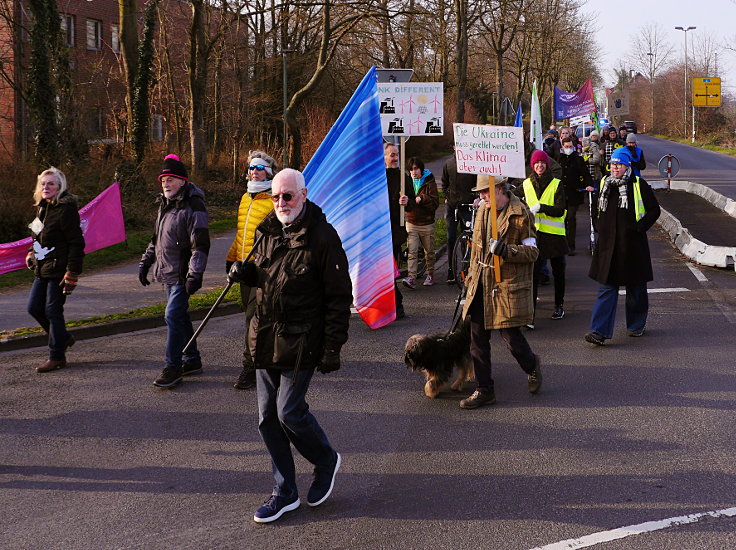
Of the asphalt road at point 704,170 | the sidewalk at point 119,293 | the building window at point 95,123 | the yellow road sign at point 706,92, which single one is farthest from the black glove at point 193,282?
the yellow road sign at point 706,92

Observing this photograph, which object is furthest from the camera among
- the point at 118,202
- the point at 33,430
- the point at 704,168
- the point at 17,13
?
the point at 704,168

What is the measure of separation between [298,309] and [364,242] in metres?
2.54

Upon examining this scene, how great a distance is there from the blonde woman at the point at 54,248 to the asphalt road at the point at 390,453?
0.68m

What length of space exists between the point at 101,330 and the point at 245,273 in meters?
5.51

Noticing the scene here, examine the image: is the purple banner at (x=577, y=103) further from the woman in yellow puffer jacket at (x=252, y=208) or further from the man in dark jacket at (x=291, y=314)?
the man in dark jacket at (x=291, y=314)

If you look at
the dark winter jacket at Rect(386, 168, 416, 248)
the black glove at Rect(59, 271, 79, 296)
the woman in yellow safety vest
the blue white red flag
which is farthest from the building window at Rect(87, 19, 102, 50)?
the blue white red flag

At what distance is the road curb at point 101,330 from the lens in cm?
935

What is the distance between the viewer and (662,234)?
18.7 metres

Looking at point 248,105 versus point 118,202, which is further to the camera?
point 248,105

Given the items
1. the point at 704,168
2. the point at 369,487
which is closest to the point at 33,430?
the point at 369,487

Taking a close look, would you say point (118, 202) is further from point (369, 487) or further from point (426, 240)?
point (369, 487)

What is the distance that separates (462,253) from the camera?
1227 cm

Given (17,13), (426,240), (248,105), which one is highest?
(17,13)

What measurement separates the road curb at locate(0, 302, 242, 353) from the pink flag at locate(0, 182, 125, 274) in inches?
115
